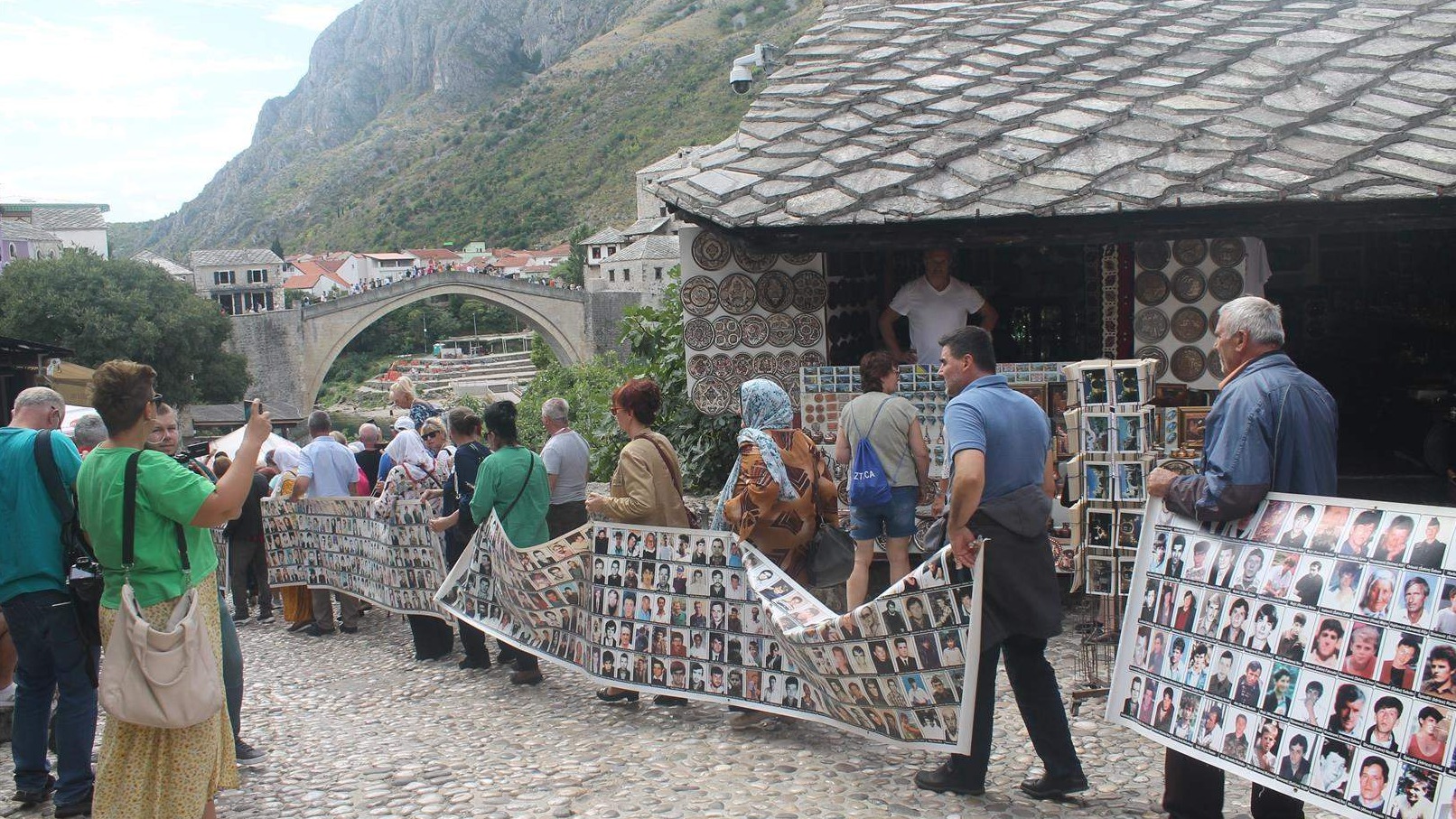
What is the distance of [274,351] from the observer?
56.9 meters

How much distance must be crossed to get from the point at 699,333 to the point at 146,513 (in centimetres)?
418

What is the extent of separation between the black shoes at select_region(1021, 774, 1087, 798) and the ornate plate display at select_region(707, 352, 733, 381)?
4.06 m

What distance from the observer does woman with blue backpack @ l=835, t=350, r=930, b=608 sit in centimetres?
538

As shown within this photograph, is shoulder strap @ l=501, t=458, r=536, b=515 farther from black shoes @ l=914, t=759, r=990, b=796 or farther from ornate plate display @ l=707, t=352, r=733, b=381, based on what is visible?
black shoes @ l=914, t=759, r=990, b=796

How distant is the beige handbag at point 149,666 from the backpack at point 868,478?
9.64ft

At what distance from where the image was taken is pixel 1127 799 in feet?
12.7

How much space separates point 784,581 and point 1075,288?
Answer: 5531 mm

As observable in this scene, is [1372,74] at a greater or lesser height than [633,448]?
greater

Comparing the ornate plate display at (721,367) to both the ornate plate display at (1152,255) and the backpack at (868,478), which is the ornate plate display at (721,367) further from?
the ornate plate display at (1152,255)

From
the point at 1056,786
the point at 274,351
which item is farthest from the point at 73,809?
the point at 274,351

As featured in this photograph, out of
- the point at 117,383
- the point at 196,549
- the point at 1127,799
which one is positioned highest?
the point at 117,383

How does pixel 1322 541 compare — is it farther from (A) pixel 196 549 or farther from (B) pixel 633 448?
(A) pixel 196 549

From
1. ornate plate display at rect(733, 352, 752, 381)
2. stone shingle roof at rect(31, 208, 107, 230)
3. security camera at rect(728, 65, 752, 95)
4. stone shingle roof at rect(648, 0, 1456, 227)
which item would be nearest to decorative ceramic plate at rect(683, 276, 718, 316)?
ornate plate display at rect(733, 352, 752, 381)

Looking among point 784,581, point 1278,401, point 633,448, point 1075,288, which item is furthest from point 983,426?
point 1075,288
